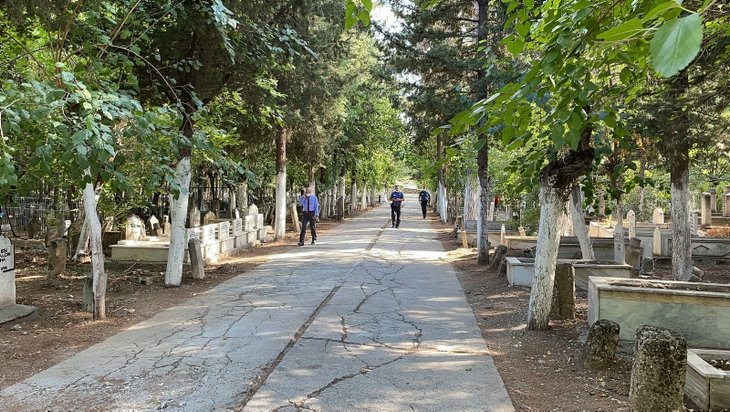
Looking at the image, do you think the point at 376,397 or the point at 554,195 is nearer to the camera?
the point at 376,397

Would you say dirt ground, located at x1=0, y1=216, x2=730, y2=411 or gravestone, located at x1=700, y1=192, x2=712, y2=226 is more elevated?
gravestone, located at x1=700, y1=192, x2=712, y2=226

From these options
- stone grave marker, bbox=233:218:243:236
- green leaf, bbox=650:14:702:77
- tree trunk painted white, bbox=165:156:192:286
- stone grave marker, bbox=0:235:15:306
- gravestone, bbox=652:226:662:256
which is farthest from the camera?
stone grave marker, bbox=233:218:243:236

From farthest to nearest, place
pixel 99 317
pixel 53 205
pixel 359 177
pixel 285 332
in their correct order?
pixel 359 177, pixel 53 205, pixel 99 317, pixel 285 332

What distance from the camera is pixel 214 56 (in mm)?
10047

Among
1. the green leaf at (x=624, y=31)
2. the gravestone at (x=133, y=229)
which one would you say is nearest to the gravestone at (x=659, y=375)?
the green leaf at (x=624, y=31)

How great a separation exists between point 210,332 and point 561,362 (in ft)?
14.0

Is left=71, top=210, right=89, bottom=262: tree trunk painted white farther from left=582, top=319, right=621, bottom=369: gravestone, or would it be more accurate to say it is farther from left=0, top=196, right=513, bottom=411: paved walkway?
left=582, top=319, right=621, bottom=369: gravestone

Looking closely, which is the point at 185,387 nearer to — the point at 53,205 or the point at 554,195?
the point at 554,195

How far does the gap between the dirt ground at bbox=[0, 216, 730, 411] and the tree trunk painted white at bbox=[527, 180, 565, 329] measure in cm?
32

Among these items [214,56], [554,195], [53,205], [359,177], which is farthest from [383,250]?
[359,177]

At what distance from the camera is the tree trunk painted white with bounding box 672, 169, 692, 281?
9914 millimetres

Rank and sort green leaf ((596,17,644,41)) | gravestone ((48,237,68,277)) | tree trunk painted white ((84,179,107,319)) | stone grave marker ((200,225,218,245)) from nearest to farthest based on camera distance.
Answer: green leaf ((596,17,644,41)), tree trunk painted white ((84,179,107,319)), gravestone ((48,237,68,277)), stone grave marker ((200,225,218,245))

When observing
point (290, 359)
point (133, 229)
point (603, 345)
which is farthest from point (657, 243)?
point (133, 229)

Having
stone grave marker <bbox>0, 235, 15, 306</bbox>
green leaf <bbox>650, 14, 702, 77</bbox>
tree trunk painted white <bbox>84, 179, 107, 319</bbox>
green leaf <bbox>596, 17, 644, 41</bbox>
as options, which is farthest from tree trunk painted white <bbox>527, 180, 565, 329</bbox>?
stone grave marker <bbox>0, 235, 15, 306</bbox>
